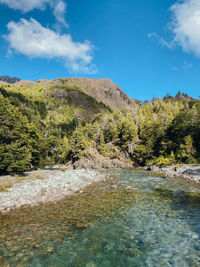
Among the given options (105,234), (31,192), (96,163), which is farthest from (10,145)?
(96,163)

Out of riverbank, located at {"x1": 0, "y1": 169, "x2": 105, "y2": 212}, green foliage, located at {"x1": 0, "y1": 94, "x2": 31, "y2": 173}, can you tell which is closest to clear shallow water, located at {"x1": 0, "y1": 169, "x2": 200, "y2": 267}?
riverbank, located at {"x1": 0, "y1": 169, "x2": 105, "y2": 212}

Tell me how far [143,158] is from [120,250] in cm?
5401

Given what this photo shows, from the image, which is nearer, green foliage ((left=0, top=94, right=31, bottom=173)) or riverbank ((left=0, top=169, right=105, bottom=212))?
riverbank ((left=0, top=169, right=105, bottom=212))

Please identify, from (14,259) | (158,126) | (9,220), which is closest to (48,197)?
(9,220)

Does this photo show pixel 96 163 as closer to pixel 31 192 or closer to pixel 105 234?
pixel 31 192

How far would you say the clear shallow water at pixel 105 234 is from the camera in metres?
9.16

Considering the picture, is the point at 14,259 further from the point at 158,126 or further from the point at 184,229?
the point at 158,126

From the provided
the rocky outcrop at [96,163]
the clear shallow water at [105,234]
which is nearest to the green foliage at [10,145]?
the clear shallow water at [105,234]

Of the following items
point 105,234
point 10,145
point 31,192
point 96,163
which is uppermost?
point 10,145

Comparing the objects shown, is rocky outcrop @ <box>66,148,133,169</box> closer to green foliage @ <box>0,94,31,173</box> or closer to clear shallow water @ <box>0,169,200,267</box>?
green foliage @ <box>0,94,31,173</box>

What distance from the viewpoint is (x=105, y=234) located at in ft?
38.7

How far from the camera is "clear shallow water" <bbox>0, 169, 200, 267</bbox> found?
30.1 ft

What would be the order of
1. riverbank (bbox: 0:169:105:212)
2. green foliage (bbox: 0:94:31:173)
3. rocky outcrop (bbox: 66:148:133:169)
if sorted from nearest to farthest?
1. riverbank (bbox: 0:169:105:212)
2. green foliage (bbox: 0:94:31:173)
3. rocky outcrop (bbox: 66:148:133:169)

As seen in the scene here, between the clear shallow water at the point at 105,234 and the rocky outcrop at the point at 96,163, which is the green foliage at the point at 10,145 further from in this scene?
the rocky outcrop at the point at 96,163
